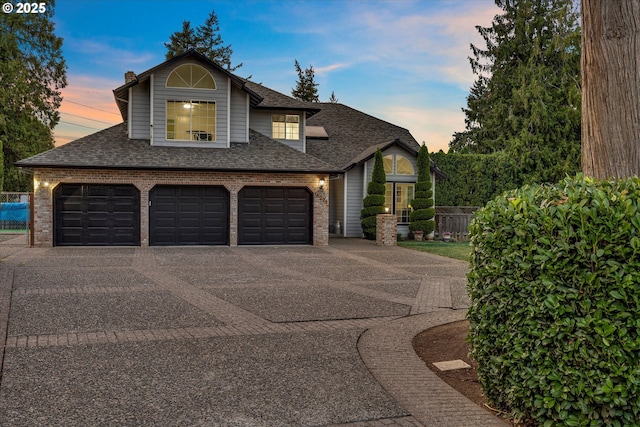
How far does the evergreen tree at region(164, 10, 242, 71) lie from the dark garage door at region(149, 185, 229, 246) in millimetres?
30431

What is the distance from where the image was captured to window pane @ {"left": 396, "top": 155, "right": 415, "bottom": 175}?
2217 cm

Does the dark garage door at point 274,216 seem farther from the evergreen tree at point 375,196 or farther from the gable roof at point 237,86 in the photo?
the gable roof at point 237,86

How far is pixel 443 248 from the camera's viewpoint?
18.5 metres

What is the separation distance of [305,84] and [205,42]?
10.4m

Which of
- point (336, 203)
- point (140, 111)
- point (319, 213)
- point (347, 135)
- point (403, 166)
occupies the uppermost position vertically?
point (347, 135)

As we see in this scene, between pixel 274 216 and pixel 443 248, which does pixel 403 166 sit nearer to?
pixel 443 248

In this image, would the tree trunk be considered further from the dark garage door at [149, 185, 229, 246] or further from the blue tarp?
the blue tarp

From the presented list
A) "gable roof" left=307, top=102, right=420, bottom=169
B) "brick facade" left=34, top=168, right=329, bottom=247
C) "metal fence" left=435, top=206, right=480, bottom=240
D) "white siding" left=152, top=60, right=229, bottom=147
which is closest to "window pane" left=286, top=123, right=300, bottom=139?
"gable roof" left=307, top=102, right=420, bottom=169

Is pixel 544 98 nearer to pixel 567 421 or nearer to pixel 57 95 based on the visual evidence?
pixel 567 421

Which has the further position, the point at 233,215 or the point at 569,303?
the point at 233,215

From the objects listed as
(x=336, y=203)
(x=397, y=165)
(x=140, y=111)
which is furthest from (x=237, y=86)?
(x=397, y=165)

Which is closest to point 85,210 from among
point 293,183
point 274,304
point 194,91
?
point 194,91

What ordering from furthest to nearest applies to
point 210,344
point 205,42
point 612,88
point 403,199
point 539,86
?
point 205,42
point 539,86
point 403,199
point 210,344
point 612,88

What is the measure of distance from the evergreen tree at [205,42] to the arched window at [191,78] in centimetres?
2768
